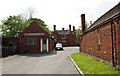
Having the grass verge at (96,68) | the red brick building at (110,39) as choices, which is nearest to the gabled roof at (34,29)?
the red brick building at (110,39)

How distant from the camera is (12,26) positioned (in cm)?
7275

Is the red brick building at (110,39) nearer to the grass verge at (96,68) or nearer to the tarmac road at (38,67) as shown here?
the grass verge at (96,68)

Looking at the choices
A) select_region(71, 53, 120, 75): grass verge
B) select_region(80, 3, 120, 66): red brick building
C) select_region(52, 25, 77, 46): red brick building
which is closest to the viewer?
select_region(71, 53, 120, 75): grass verge

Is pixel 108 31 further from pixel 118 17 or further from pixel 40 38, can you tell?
pixel 40 38

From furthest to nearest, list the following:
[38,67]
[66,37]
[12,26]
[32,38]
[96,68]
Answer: [66,37] < [12,26] < [32,38] < [38,67] < [96,68]

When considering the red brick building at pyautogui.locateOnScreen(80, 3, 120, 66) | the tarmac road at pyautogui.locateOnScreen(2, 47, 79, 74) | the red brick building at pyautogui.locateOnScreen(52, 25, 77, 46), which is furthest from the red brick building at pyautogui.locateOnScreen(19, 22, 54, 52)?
the red brick building at pyautogui.locateOnScreen(52, 25, 77, 46)

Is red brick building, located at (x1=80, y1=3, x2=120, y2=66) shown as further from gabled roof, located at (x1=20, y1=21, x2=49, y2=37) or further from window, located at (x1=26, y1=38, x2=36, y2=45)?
window, located at (x1=26, y1=38, x2=36, y2=45)

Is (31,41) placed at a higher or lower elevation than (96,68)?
higher

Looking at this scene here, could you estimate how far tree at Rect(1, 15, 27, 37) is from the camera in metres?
72.6

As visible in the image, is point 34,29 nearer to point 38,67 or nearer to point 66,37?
point 38,67

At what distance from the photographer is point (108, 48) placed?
19.4 meters

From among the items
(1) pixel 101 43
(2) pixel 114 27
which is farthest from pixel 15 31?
(2) pixel 114 27

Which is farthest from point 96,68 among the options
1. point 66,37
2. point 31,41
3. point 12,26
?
point 66,37

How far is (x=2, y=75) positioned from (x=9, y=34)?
57899 mm
